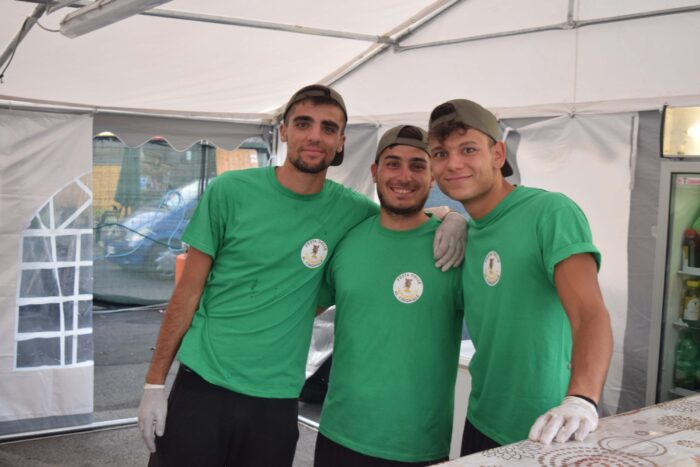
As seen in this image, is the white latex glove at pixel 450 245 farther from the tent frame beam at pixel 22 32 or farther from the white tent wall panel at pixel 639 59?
the tent frame beam at pixel 22 32

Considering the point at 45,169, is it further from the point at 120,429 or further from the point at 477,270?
the point at 477,270

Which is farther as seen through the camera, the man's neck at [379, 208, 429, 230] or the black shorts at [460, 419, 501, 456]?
the man's neck at [379, 208, 429, 230]

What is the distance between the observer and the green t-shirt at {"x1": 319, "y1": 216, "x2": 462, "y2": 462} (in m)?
1.84

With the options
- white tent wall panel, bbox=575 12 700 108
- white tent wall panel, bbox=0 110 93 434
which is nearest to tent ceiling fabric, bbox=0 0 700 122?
white tent wall panel, bbox=575 12 700 108

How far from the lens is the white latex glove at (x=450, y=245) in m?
1.85

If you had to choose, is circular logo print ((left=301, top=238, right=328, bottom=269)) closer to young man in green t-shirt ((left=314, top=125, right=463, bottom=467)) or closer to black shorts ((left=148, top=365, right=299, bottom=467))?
young man in green t-shirt ((left=314, top=125, right=463, bottom=467))

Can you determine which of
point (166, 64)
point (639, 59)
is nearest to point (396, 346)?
point (639, 59)

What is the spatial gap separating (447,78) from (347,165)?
1.07 metres

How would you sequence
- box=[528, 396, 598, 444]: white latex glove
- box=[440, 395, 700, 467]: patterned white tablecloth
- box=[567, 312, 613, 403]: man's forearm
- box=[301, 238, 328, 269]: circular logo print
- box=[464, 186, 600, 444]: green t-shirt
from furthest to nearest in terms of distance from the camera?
1. box=[301, 238, 328, 269]: circular logo print
2. box=[464, 186, 600, 444]: green t-shirt
3. box=[567, 312, 613, 403]: man's forearm
4. box=[528, 396, 598, 444]: white latex glove
5. box=[440, 395, 700, 467]: patterned white tablecloth

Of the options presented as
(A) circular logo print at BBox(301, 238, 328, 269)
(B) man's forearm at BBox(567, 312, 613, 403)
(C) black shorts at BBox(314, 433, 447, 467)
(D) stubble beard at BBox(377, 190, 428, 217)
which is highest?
(D) stubble beard at BBox(377, 190, 428, 217)

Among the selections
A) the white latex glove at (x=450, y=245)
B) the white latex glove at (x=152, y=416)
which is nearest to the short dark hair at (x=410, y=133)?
the white latex glove at (x=450, y=245)

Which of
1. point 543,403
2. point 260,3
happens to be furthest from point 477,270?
point 260,3

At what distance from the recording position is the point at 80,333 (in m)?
4.56

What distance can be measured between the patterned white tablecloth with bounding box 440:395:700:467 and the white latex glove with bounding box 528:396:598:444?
2 centimetres
